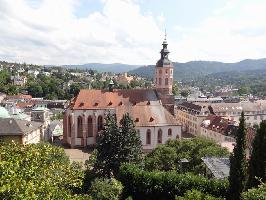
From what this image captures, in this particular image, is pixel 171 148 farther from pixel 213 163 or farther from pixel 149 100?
pixel 149 100

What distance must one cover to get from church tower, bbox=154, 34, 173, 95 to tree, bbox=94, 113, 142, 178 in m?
24.0

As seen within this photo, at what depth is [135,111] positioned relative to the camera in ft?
215

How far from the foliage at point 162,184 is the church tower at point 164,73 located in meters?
32.1

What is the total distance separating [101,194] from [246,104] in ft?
275

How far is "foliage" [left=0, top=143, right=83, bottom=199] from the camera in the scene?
13.1 meters

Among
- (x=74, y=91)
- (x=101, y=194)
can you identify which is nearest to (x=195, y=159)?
(x=101, y=194)

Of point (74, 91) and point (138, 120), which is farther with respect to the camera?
point (74, 91)

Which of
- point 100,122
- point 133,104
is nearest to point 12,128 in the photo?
point 100,122

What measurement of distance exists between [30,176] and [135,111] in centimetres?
5051

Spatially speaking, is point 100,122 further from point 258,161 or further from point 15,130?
point 258,161

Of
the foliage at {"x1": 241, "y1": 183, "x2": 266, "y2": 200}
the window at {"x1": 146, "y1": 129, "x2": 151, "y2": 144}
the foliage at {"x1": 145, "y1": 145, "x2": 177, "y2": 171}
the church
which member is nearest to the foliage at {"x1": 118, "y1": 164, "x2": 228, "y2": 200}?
the foliage at {"x1": 145, "y1": 145, "x2": 177, "y2": 171}

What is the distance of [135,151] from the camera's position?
149 ft

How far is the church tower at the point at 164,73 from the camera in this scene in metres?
69.9

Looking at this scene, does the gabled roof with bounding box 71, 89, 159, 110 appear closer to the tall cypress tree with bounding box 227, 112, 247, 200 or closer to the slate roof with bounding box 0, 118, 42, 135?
the slate roof with bounding box 0, 118, 42, 135
